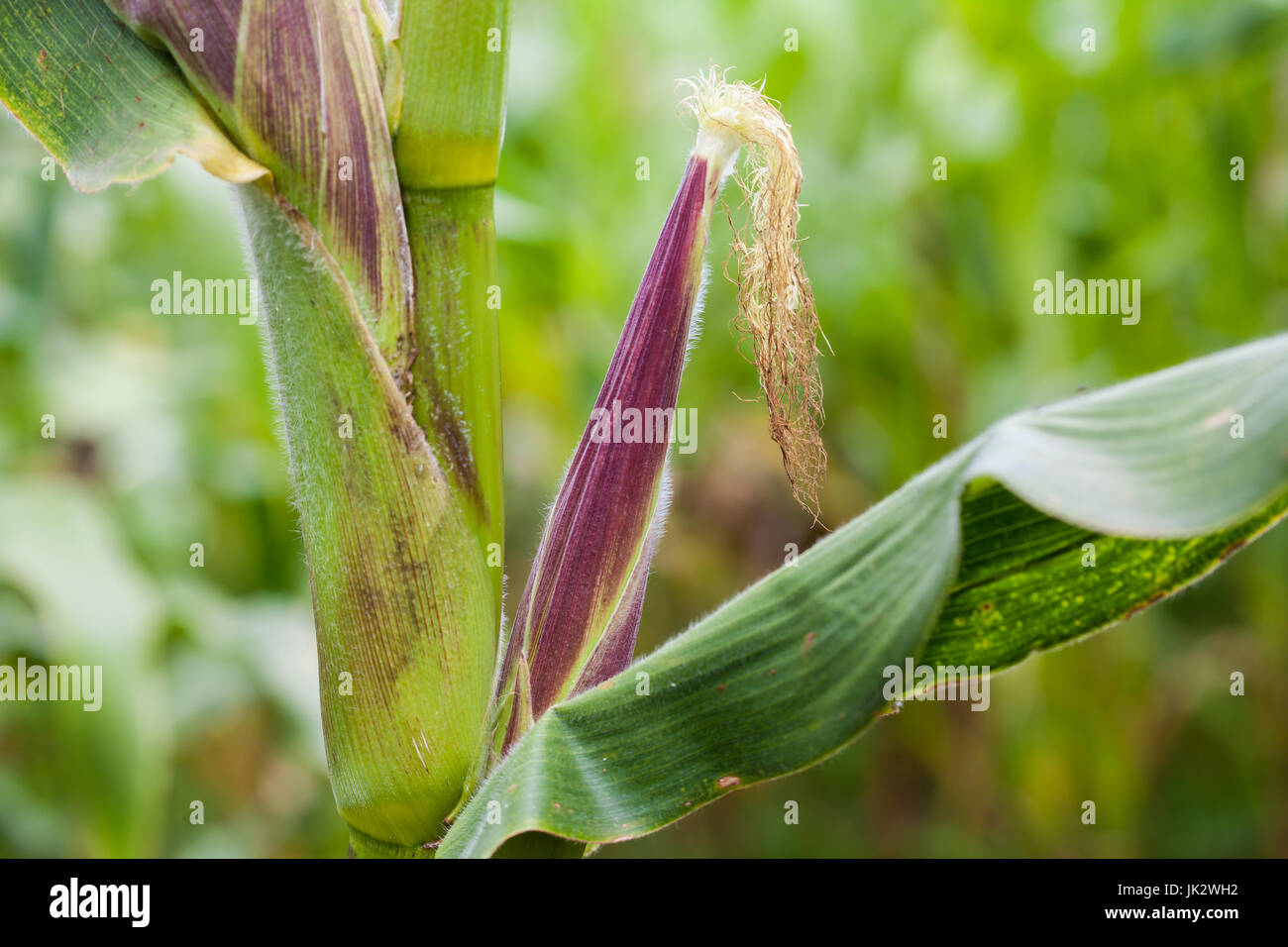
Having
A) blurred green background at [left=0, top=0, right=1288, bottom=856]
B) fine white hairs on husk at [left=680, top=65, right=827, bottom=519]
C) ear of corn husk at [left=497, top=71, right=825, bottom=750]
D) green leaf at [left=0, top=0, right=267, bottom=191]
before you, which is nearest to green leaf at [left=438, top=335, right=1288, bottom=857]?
ear of corn husk at [left=497, top=71, right=825, bottom=750]

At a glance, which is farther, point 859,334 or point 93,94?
point 859,334

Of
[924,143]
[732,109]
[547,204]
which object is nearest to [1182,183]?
[924,143]

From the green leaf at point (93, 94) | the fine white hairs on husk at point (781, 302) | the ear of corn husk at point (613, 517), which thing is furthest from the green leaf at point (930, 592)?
the green leaf at point (93, 94)

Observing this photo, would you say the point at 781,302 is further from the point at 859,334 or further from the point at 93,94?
the point at 859,334

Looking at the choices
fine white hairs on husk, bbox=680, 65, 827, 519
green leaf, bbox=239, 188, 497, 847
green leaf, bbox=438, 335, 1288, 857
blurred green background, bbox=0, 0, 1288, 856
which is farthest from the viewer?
blurred green background, bbox=0, 0, 1288, 856

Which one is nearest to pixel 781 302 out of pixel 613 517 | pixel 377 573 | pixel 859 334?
pixel 613 517

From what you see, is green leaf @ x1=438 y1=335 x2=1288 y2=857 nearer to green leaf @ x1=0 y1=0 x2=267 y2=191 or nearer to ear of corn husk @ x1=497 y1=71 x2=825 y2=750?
ear of corn husk @ x1=497 y1=71 x2=825 y2=750

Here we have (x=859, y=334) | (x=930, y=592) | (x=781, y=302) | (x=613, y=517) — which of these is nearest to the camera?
(x=930, y=592)
